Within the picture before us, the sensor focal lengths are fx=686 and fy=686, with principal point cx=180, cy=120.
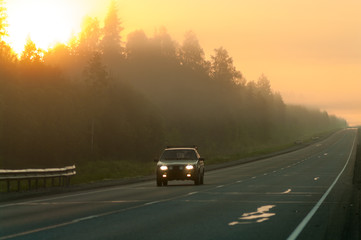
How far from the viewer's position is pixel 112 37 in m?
164

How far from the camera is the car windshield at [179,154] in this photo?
33.7 meters

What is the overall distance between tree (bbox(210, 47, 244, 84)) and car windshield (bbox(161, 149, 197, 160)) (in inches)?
6037

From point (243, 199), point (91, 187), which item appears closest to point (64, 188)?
point (91, 187)

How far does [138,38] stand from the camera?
170 metres

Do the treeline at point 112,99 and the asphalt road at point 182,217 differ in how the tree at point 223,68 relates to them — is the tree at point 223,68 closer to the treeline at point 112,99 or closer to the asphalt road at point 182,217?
the treeline at point 112,99

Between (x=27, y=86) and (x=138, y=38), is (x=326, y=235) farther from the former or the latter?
(x=138, y=38)

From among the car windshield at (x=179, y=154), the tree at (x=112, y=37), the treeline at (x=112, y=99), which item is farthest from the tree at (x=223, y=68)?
the car windshield at (x=179, y=154)

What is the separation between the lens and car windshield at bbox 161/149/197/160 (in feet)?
111

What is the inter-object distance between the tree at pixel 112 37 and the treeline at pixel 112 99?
0.78 ft

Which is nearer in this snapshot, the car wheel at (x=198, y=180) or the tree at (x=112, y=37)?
the car wheel at (x=198, y=180)

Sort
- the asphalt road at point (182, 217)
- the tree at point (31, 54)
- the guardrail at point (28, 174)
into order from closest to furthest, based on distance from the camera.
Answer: the asphalt road at point (182, 217), the guardrail at point (28, 174), the tree at point (31, 54)

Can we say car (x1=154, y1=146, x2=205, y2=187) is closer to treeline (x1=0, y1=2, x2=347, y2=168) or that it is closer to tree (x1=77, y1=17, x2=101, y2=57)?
treeline (x1=0, y1=2, x2=347, y2=168)

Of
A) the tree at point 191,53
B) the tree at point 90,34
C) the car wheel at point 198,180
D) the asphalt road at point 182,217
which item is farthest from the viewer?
the tree at point 191,53

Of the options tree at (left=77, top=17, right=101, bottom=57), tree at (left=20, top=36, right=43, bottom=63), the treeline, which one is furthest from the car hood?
tree at (left=77, top=17, right=101, bottom=57)
